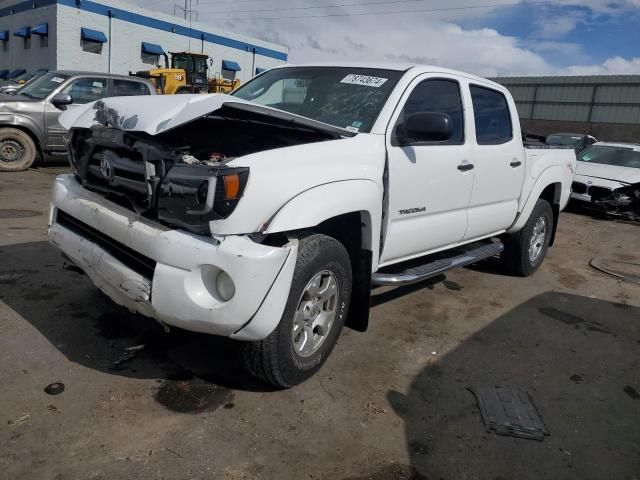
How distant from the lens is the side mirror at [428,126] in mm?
3322

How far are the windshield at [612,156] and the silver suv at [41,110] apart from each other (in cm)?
1011

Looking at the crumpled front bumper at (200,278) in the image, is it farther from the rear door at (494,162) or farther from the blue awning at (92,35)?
the blue awning at (92,35)

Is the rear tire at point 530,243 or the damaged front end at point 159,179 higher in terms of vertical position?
the damaged front end at point 159,179

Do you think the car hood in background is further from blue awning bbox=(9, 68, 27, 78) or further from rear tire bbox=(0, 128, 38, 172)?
blue awning bbox=(9, 68, 27, 78)

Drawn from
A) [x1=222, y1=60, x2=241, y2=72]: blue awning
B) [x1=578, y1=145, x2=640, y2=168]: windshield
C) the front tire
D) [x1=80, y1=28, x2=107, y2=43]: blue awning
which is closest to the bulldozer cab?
[x1=80, y1=28, x2=107, y2=43]: blue awning

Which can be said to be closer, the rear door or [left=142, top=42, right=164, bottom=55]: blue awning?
the rear door

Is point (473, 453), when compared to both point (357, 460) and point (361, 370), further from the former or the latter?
point (361, 370)

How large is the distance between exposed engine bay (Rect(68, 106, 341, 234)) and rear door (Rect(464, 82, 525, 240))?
69.5 inches

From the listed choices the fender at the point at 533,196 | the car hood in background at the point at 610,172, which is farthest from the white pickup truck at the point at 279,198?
the car hood in background at the point at 610,172

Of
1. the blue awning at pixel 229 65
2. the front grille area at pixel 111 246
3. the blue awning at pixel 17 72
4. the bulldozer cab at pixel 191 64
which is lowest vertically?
the front grille area at pixel 111 246

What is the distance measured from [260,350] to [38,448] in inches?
42.7

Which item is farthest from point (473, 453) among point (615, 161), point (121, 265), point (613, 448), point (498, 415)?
point (615, 161)

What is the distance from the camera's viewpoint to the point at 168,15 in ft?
112

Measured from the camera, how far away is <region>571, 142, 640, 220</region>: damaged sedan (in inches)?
412
